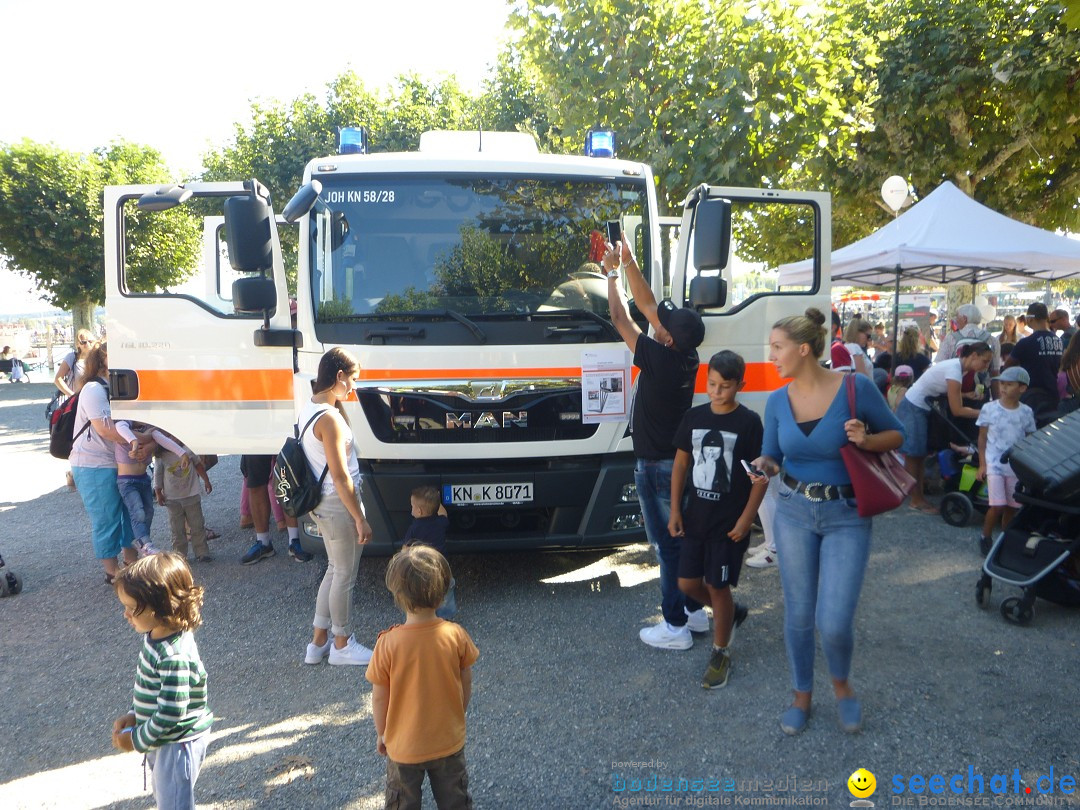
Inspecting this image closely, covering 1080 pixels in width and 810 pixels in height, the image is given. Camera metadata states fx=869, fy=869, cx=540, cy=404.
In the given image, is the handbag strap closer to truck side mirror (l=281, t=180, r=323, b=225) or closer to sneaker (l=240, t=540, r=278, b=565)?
truck side mirror (l=281, t=180, r=323, b=225)

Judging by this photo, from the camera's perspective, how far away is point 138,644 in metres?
5.02

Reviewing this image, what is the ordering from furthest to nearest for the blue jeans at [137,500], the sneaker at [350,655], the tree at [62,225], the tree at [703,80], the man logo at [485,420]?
the tree at [62,225] < the tree at [703,80] < the blue jeans at [137,500] < the man logo at [485,420] < the sneaker at [350,655]

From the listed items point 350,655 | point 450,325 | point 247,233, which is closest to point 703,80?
point 450,325

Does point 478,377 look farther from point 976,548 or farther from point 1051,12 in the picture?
point 1051,12

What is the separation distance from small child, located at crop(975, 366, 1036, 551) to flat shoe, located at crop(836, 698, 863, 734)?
3.06m

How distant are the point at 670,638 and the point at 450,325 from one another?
2112 millimetres

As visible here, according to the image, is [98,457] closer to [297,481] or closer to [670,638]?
[297,481]

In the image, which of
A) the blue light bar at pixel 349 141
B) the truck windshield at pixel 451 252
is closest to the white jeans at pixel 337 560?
the truck windshield at pixel 451 252

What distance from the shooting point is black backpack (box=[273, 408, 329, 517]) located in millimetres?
4270

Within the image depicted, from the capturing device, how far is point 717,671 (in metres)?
4.18

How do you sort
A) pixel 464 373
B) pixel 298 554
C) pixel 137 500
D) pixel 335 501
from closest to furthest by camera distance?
pixel 335 501, pixel 464 373, pixel 137 500, pixel 298 554

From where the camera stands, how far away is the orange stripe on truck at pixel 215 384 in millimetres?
5379

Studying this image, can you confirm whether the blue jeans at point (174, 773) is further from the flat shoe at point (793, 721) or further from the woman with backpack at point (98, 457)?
the woman with backpack at point (98, 457)

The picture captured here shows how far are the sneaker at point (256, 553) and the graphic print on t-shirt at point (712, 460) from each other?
395 centimetres
